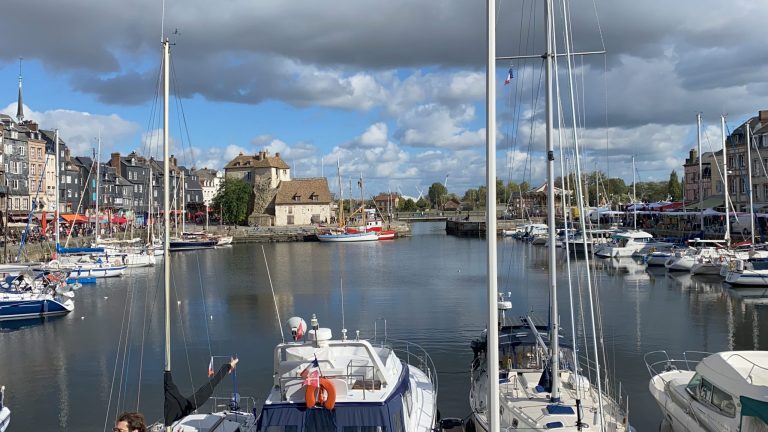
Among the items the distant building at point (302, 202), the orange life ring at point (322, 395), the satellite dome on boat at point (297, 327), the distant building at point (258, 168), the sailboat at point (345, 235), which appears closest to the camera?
the orange life ring at point (322, 395)

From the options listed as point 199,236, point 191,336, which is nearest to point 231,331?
point 191,336

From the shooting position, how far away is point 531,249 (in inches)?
3563

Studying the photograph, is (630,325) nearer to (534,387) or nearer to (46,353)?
(534,387)

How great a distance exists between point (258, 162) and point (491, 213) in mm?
141710

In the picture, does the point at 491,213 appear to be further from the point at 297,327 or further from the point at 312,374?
the point at 297,327

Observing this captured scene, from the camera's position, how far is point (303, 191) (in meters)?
136

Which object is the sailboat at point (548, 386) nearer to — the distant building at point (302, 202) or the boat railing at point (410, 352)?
the boat railing at point (410, 352)

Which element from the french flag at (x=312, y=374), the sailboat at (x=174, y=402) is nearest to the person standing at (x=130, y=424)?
the french flag at (x=312, y=374)

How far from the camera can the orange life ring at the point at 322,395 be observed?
468 inches

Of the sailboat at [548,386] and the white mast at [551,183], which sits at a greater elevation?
the white mast at [551,183]

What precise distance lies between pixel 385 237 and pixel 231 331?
291ft

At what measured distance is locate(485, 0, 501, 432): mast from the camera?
28.1ft

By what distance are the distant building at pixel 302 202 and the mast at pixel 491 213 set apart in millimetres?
126114

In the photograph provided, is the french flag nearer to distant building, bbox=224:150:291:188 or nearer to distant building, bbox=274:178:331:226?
distant building, bbox=274:178:331:226
